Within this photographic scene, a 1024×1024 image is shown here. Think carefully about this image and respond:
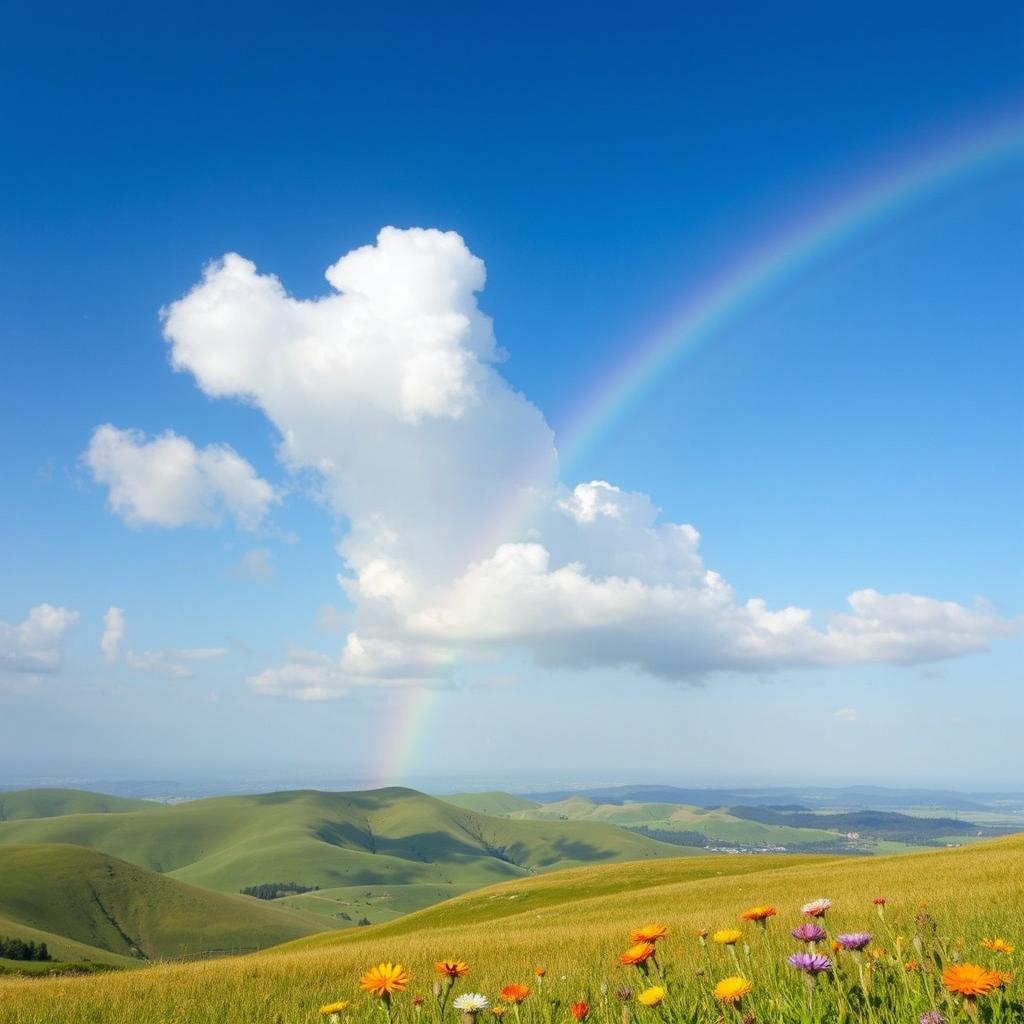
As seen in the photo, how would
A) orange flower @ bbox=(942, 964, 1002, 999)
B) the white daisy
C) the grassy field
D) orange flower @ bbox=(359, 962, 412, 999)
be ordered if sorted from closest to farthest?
orange flower @ bbox=(942, 964, 1002, 999) → the white daisy → orange flower @ bbox=(359, 962, 412, 999) → the grassy field

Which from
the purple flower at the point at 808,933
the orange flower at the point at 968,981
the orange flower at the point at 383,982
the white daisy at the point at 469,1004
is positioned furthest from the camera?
the purple flower at the point at 808,933

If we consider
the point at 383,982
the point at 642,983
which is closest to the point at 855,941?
the point at 383,982

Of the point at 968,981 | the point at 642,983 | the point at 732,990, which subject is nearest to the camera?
the point at 968,981

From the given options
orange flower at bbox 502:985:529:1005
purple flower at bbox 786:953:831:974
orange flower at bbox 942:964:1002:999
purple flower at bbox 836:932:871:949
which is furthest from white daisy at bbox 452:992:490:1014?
orange flower at bbox 942:964:1002:999

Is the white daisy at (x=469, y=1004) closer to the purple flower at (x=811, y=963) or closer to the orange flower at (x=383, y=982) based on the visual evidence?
the orange flower at (x=383, y=982)

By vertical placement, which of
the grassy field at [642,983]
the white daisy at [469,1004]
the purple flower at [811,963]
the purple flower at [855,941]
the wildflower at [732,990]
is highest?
the purple flower at [855,941]

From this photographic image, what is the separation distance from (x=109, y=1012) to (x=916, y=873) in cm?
3225

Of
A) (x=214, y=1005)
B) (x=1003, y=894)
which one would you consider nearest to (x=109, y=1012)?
(x=214, y=1005)

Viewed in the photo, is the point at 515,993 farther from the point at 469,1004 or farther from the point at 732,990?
the point at 732,990

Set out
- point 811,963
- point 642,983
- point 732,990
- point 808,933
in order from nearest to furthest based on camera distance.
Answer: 1. point 732,990
2. point 811,963
3. point 808,933
4. point 642,983

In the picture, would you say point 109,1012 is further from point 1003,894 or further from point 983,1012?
point 1003,894

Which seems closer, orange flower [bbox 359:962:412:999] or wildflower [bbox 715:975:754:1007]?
wildflower [bbox 715:975:754:1007]

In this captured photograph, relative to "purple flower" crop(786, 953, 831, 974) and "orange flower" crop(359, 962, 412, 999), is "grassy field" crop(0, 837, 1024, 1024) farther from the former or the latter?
Answer: "orange flower" crop(359, 962, 412, 999)

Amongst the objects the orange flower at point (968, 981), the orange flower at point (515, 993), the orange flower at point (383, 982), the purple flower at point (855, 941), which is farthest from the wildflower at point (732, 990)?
the orange flower at point (383, 982)
